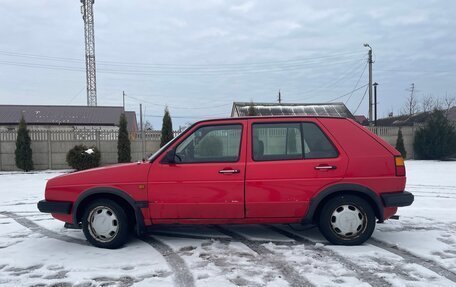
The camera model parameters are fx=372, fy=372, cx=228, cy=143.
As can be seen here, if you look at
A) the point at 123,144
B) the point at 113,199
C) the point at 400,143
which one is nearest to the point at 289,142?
the point at 113,199

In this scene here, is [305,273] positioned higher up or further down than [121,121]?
further down

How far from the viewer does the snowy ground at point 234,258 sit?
391 centimetres

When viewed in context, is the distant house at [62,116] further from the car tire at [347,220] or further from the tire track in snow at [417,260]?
the tire track in snow at [417,260]

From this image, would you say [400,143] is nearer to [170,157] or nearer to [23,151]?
[23,151]

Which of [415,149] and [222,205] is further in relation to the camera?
[415,149]

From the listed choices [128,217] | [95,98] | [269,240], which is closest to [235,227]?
[269,240]

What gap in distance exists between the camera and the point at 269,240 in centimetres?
528

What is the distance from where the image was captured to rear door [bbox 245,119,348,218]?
482 cm

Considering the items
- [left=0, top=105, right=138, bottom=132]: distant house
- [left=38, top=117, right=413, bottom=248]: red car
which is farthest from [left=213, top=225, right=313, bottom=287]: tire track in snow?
[left=0, top=105, right=138, bottom=132]: distant house

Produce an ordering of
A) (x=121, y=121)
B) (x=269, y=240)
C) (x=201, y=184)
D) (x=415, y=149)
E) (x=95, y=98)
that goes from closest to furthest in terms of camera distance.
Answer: (x=201, y=184)
(x=269, y=240)
(x=121, y=121)
(x=415, y=149)
(x=95, y=98)

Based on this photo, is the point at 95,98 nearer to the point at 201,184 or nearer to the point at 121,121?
the point at 121,121

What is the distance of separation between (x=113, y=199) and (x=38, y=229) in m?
2.13

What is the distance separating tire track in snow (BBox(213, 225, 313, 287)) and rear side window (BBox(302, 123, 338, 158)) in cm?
136

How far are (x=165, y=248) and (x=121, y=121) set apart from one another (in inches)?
553
